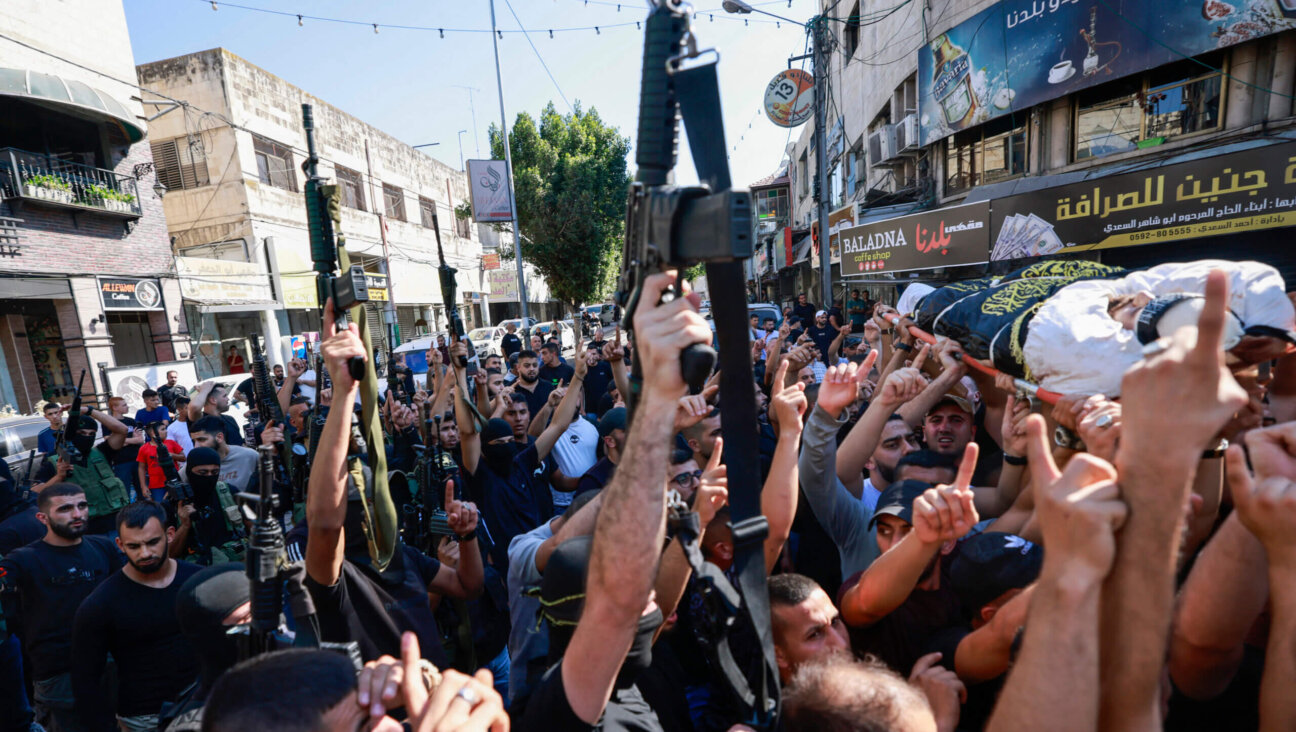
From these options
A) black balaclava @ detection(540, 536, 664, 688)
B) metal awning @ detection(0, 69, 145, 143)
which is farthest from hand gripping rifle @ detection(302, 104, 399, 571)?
metal awning @ detection(0, 69, 145, 143)

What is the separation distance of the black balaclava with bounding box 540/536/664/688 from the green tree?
19.0 m

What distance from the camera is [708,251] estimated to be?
1.00m

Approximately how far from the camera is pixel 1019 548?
1.72m

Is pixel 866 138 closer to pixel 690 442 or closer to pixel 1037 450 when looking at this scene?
pixel 690 442

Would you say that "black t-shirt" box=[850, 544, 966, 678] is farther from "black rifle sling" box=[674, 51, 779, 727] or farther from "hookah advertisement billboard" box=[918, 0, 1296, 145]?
"hookah advertisement billboard" box=[918, 0, 1296, 145]

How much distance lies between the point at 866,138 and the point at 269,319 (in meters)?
17.8

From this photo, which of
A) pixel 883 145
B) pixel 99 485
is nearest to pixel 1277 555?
pixel 99 485

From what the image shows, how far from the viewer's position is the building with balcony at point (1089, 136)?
666 cm

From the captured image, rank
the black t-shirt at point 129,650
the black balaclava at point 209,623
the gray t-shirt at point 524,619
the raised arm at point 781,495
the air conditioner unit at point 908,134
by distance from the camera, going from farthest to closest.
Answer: the air conditioner unit at point 908,134
the black t-shirt at point 129,650
the black balaclava at point 209,623
the raised arm at point 781,495
the gray t-shirt at point 524,619

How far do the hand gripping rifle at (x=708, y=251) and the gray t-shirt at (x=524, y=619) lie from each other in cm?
83

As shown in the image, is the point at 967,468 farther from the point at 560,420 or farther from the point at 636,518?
the point at 560,420

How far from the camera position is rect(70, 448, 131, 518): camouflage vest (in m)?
4.92

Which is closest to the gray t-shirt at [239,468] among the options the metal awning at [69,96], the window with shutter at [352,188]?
the metal awning at [69,96]

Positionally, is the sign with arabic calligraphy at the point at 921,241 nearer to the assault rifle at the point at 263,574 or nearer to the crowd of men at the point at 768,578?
the crowd of men at the point at 768,578
